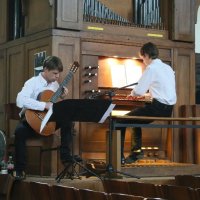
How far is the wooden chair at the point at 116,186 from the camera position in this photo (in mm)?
5570

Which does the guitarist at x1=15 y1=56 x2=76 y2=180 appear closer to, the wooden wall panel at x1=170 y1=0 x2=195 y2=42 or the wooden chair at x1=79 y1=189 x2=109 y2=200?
the wooden chair at x1=79 y1=189 x2=109 y2=200

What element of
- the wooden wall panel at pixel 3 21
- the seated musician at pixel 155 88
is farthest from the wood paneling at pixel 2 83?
the seated musician at pixel 155 88

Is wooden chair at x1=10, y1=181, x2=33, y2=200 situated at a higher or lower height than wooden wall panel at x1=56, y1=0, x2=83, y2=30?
lower

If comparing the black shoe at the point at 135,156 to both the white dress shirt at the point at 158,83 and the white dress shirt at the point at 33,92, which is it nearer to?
the white dress shirt at the point at 158,83

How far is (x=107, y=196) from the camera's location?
4.50 m

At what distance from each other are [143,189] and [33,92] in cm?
257

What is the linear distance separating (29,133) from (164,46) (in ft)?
10.1

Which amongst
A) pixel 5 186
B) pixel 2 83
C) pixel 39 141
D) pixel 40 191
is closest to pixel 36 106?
pixel 39 141

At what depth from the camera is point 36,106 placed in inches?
281

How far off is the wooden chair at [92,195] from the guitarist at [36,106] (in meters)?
2.17

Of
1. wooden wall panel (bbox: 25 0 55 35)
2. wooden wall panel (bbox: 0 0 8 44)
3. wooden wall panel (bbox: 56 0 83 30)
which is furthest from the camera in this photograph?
wooden wall panel (bbox: 0 0 8 44)

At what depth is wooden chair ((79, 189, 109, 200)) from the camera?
4.54 meters

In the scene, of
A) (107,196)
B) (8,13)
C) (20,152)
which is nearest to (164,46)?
(8,13)

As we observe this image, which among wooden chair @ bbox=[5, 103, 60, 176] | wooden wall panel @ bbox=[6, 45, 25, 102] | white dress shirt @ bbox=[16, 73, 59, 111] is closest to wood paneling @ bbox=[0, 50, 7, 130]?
wooden wall panel @ bbox=[6, 45, 25, 102]
